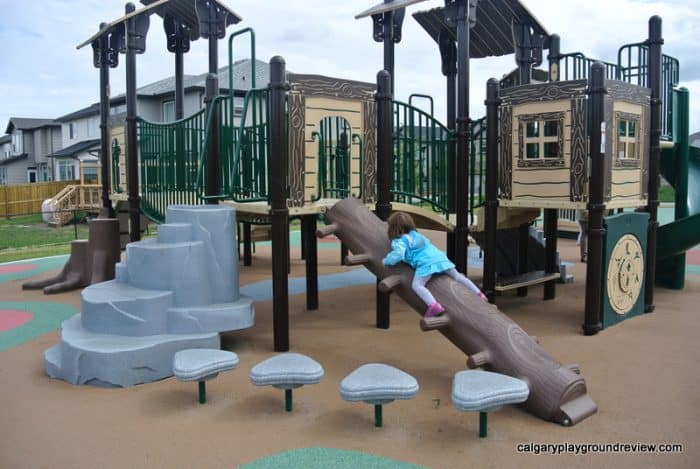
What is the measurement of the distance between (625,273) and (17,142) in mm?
53142

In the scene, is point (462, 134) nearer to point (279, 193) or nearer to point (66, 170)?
point (279, 193)

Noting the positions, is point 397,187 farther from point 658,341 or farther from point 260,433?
point 260,433

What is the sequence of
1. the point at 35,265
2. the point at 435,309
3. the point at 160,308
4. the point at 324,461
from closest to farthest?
the point at 324,461 → the point at 435,309 → the point at 160,308 → the point at 35,265

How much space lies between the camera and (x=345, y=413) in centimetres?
481

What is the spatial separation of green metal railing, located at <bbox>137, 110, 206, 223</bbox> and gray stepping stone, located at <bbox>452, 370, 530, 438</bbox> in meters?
4.96

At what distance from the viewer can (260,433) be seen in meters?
4.45

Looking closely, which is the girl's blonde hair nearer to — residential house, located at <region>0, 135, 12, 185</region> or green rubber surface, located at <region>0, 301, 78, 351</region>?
green rubber surface, located at <region>0, 301, 78, 351</region>

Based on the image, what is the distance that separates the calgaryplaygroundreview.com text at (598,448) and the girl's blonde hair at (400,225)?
2206 mm

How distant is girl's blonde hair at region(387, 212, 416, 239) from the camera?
5711mm

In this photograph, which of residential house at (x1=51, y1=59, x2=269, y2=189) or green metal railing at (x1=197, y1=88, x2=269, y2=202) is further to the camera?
residential house at (x1=51, y1=59, x2=269, y2=189)

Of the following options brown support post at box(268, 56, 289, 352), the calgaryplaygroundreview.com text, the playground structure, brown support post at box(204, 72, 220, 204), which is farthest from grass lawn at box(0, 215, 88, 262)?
the calgaryplaygroundreview.com text

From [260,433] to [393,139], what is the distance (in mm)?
4226

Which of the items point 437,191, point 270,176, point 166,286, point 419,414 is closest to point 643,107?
point 437,191

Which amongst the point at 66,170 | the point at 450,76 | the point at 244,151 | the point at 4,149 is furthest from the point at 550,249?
the point at 4,149
